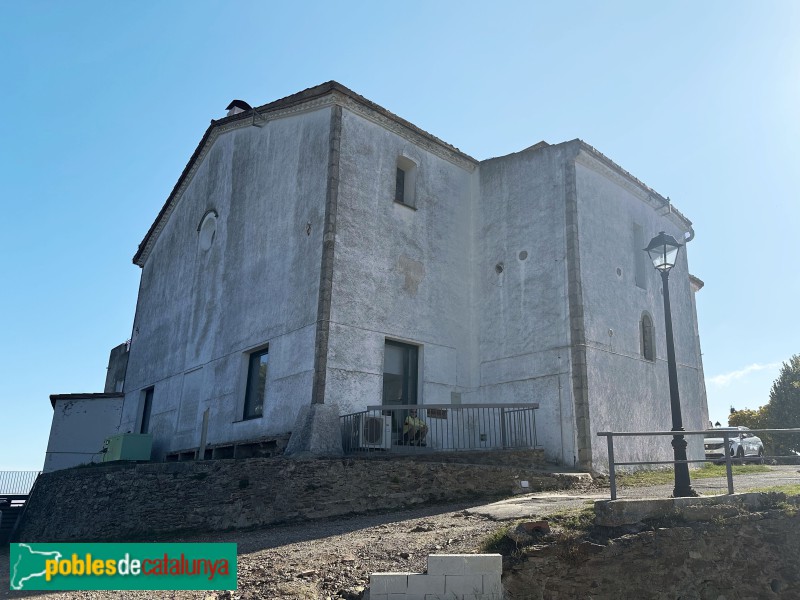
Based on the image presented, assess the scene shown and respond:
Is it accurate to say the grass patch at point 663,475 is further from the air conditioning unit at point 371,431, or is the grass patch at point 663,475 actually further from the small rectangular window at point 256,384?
the small rectangular window at point 256,384

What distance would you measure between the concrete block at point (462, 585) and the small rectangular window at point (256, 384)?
374 inches

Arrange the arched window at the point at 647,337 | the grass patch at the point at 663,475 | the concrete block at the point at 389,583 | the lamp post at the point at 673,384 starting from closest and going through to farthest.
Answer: the concrete block at the point at 389,583
the lamp post at the point at 673,384
the grass patch at the point at 663,475
the arched window at the point at 647,337

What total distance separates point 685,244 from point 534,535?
17.6 m

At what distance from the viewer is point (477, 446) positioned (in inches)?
637

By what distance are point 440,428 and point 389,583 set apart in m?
8.73

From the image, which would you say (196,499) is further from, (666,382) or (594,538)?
(666,382)

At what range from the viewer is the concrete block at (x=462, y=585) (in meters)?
7.29

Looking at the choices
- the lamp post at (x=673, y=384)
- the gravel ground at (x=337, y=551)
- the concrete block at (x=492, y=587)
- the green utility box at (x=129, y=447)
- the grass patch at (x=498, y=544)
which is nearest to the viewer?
the concrete block at (x=492, y=587)

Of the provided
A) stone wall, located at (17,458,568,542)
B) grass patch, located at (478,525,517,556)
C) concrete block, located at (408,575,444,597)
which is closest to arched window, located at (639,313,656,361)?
stone wall, located at (17,458,568,542)

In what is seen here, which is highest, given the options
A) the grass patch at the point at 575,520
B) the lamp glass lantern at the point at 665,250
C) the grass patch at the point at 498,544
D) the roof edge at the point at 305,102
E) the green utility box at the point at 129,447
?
the roof edge at the point at 305,102

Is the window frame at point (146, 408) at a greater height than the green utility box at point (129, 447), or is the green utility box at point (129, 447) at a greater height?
the window frame at point (146, 408)

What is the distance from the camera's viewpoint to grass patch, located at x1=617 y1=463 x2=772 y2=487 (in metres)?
14.6

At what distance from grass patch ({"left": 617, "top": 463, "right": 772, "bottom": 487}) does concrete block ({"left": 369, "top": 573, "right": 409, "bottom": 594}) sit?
8.41 m

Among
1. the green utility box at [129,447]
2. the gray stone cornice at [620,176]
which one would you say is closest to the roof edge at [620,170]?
the gray stone cornice at [620,176]
